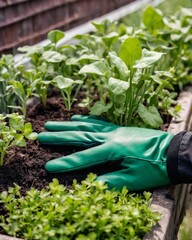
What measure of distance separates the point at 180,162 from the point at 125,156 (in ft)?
0.74

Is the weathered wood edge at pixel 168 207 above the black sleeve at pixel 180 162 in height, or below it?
below

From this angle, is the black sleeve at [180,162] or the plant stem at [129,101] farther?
the plant stem at [129,101]

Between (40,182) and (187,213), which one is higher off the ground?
(40,182)

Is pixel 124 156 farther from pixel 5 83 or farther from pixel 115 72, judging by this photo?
pixel 5 83

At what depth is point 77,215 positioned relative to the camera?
5.30 feet

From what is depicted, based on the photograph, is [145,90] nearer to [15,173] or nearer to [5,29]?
[15,173]

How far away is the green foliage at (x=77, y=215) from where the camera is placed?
1.61 meters

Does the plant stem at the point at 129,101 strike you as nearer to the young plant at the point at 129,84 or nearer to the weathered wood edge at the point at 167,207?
the young plant at the point at 129,84

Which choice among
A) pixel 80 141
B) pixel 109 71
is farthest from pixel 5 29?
A: pixel 80 141

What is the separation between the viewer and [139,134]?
6.84ft

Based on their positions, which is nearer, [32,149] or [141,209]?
A: [141,209]

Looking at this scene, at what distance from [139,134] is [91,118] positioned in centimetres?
35

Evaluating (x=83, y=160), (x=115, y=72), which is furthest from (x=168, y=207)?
(x=115, y=72)

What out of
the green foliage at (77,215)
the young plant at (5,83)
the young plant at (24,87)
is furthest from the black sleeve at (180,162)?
the young plant at (5,83)
